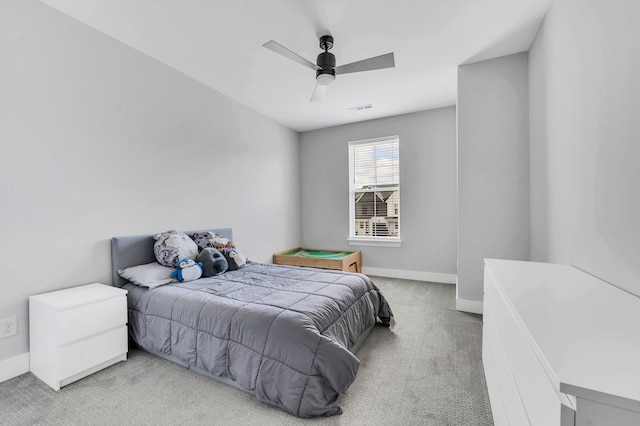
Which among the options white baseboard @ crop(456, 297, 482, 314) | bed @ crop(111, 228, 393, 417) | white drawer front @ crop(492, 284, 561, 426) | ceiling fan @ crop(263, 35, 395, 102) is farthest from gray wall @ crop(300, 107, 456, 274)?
white drawer front @ crop(492, 284, 561, 426)

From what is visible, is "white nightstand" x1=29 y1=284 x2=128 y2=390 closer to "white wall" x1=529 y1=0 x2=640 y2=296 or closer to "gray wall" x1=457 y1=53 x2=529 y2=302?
"white wall" x1=529 y1=0 x2=640 y2=296

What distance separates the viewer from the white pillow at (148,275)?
7.56 feet

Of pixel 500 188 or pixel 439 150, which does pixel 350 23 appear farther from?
pixel 439 150

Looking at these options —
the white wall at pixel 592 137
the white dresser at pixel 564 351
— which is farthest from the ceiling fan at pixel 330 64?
the white dresser at pixel 564 351

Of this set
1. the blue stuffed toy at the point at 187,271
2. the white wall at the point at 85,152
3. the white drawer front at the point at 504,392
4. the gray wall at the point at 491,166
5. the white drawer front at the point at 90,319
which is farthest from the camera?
the gray wall at the point at 491,166

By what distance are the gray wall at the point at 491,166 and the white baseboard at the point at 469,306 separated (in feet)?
0.11

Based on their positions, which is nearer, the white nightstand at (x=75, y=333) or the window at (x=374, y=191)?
the white nightstand at (x=75, y=333)

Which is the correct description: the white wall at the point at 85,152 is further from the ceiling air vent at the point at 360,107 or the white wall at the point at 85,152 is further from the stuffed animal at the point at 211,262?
the ceiling air vent at the point at 360,107

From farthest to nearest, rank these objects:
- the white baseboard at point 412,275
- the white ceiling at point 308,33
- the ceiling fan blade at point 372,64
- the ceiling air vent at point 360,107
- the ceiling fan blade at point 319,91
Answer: the white baseboard at point 412,275, the ceiling air vent at point 360,107, the ceiling fan blade at point 319,91, the ceiling fan blade at point 372,64, the white ceiling at point 308,33

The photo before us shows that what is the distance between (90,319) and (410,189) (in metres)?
4.14

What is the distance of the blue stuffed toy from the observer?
2.44 meters

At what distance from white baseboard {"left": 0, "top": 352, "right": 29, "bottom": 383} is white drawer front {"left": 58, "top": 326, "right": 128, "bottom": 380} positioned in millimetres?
458

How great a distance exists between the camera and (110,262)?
241 centimetres

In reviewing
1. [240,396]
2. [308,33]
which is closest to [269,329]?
[240,396]
